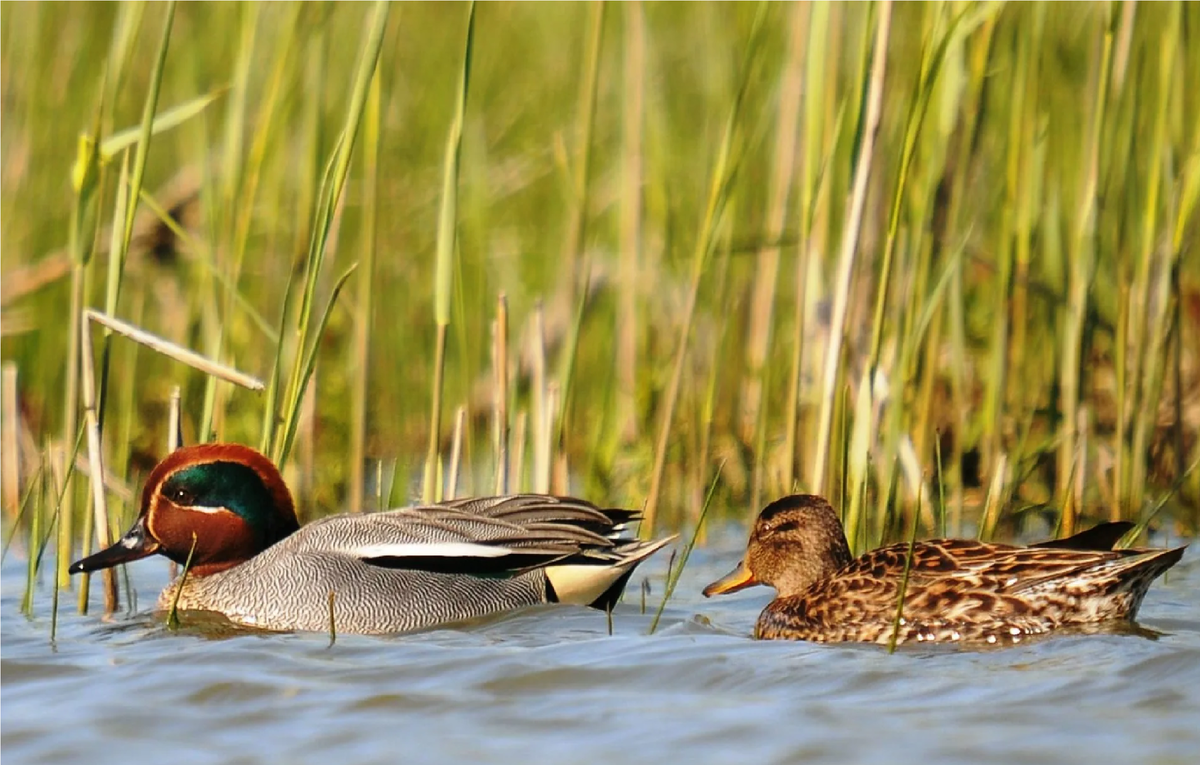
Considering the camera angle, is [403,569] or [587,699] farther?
[403,569]

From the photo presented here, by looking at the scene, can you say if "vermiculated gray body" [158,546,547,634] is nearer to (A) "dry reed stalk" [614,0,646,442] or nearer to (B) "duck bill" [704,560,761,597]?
(B) "duck bill" [704,560,761,597]

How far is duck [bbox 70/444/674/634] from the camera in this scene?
17.8ft

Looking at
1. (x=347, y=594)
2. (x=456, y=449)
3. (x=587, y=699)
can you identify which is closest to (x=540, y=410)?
(x=456, y=449)

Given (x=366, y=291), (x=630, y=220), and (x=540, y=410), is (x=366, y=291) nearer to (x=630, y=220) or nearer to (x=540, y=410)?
(x=540, y=410)

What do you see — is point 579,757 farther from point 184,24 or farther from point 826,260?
point 184,24

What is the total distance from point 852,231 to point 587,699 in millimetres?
1564

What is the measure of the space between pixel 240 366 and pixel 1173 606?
428 cm

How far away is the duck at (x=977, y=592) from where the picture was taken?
4.89 meters

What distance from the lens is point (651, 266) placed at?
7691 mm

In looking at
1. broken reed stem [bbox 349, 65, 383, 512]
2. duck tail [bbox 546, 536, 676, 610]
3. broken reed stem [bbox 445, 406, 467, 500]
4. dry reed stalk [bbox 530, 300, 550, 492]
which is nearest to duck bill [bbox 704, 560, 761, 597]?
duck tail [bbox 546, 536, 676, 610]

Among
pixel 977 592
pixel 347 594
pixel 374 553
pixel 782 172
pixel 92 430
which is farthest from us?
pixel 782 172

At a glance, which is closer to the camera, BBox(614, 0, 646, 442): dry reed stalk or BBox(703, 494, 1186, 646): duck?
BBox(703, 494, 1186, 646): duck

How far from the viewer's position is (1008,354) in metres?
6.60

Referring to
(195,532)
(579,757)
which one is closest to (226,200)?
(195,532)
